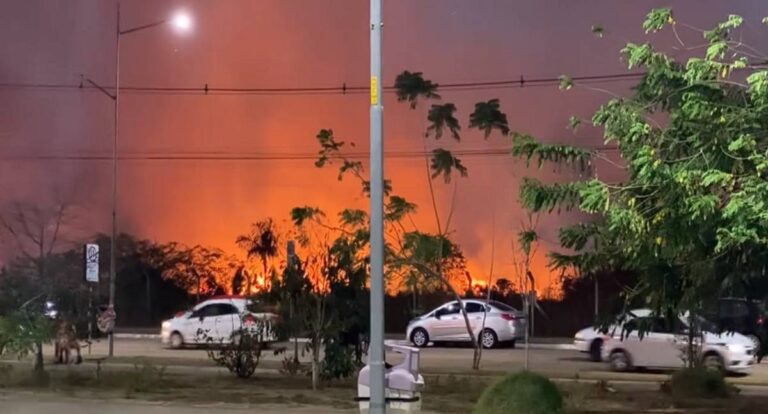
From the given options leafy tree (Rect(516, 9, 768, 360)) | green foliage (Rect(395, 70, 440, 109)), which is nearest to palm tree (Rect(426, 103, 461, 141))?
green foliage (Rect(395, 70, 440, 109))

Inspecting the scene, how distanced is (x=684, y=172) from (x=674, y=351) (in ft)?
46.7

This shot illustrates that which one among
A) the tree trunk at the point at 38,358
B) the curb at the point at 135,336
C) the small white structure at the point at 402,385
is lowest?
the curb at the point at 135,336

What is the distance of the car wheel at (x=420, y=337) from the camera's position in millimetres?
29664

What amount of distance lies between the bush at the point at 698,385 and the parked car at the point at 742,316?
104cm

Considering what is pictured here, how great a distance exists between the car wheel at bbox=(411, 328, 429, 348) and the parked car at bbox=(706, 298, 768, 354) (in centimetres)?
1503

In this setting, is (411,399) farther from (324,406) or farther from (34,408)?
(34,408)

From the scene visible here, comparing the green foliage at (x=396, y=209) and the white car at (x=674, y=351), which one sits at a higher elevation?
the green foliage at (x=396, y=209)

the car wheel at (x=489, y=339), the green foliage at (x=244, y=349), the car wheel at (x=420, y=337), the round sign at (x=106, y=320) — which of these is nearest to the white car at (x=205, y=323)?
the round sign at (x=106, y=320)

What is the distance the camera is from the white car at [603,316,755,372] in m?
20.3

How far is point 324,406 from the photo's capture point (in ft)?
45.4

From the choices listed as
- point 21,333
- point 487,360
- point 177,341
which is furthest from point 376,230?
point 177,341

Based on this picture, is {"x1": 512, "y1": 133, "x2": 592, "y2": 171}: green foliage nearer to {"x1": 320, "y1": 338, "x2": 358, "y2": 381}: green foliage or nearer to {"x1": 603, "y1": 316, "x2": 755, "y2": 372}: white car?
{"x1": 320, "y1": 338, "x2": 358, "y2": 381}: green foliage

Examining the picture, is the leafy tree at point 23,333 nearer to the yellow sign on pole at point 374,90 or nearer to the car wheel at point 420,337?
the yellow sign on pole at point 374,90

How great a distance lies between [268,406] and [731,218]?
26.5 ft
